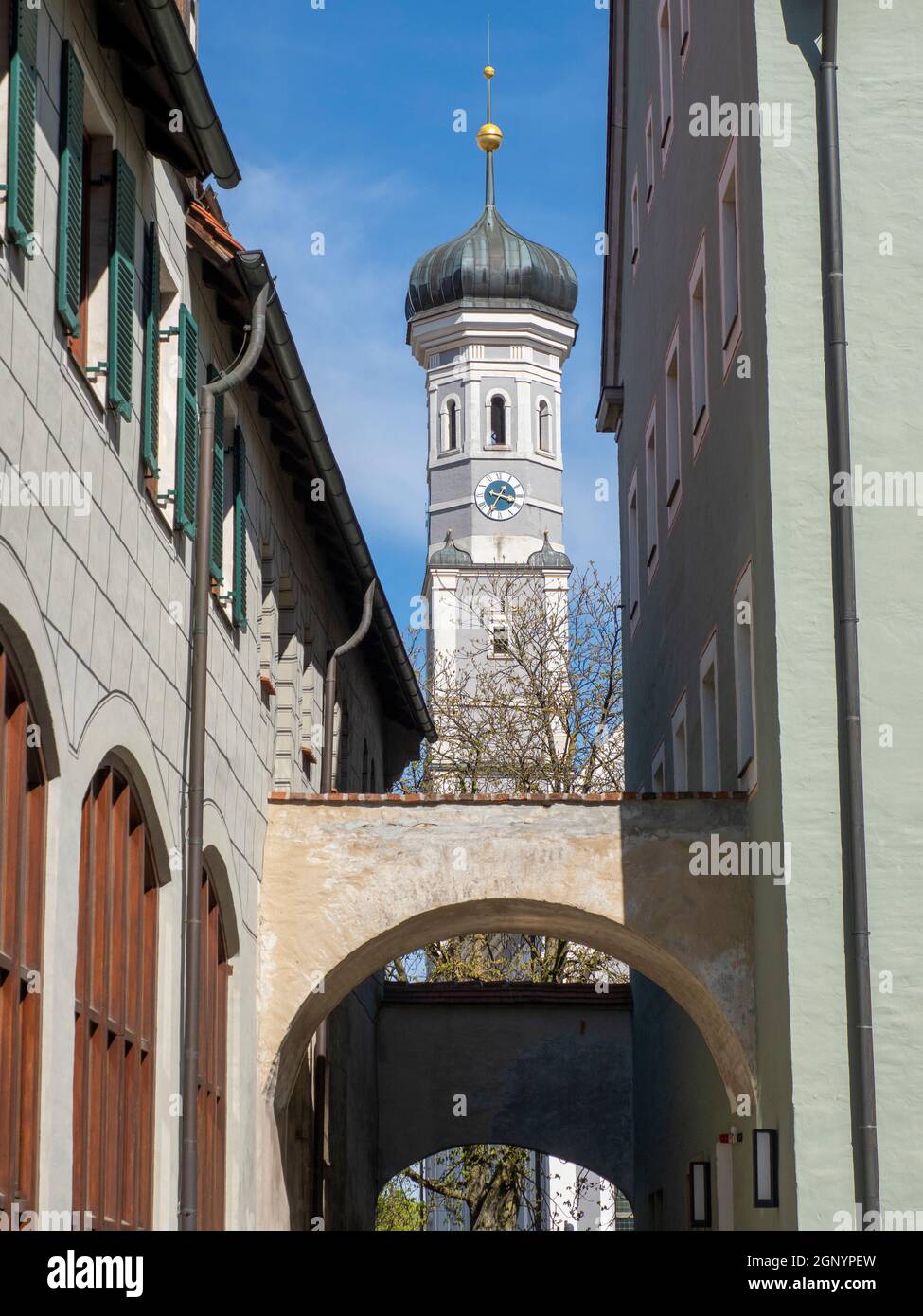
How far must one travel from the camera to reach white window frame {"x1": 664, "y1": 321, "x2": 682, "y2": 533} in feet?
66.4

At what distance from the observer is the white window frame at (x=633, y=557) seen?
24406mm

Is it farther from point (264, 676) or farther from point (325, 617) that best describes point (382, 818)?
point (325, 617)

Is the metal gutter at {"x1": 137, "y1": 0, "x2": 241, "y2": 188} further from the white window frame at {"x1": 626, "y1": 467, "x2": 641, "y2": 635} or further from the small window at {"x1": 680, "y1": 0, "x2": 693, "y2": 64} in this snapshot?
the white window frame at {"x1": 626, "y1": 467, "x2": 641, "y2": 635}

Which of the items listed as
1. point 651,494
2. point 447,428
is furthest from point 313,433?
point 447,428

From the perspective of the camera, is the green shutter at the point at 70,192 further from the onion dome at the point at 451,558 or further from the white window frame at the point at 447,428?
the white window frame at the point at 447,428

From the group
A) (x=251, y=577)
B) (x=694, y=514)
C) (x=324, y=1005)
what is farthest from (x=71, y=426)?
(x=694, y=514)

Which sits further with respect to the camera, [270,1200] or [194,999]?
[270,1200]

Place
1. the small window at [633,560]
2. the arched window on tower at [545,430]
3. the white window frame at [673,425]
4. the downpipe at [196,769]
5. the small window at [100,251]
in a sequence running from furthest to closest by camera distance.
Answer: the arched window on tower at [545,430]
the small window at [633,560]
the white window frame at [673,425]
the downpipe at [196,769]
the small window at [100,251]

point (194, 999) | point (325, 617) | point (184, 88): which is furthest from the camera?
point (325, 617)

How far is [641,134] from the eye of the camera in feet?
78.1

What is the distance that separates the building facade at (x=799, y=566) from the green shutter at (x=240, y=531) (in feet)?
12.0

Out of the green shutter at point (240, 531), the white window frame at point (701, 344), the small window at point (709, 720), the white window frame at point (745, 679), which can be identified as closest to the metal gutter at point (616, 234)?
the white window frame at point (701, 344)

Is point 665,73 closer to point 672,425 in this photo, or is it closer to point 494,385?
point 672,425

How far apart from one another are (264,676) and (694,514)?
4242 mm
